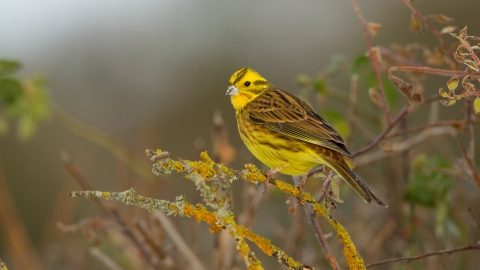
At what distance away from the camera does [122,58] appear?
10.5 m

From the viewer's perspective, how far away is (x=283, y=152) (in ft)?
7.02

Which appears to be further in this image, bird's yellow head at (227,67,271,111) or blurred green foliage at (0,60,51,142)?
bird's yellow head at (227,67,271,111)

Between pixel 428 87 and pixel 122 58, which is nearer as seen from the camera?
pixel 428 87

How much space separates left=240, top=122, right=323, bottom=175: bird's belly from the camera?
6.76 feet

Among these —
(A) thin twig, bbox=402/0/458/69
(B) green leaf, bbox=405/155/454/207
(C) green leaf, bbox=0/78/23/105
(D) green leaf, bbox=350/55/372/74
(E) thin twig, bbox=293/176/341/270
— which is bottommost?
(B) green leaf, bbox=405/155/454/207

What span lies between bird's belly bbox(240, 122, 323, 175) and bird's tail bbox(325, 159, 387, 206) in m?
0.08

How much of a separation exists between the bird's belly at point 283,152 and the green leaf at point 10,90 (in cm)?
102

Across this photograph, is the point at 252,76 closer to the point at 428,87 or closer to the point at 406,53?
the point at 406,53

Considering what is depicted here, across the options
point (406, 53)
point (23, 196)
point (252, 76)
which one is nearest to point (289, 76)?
point (23, 196)

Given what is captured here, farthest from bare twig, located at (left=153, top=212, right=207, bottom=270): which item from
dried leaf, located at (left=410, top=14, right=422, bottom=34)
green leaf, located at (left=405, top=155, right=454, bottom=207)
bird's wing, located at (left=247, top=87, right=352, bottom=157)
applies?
dried leaf, located at (left=410, top=14, right=422, bottom=34)

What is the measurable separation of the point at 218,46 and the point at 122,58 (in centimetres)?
178

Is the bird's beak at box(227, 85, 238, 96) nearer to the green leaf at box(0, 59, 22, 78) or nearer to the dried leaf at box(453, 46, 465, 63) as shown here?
the green leaf at box(0, 59, 22, 78)

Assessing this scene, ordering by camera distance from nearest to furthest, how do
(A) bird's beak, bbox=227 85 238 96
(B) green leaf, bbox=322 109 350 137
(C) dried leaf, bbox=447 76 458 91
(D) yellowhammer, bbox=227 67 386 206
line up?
(C) dried leaf, bbox=447 76 458 91 → (D) yellowhammer, bbox=227 67 386 206 → (B) green leaf, bbox=322 109 350 137 → (A) bird's beak, bbox=227 85 238 96

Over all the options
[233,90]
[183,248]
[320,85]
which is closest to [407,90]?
[320,85]
